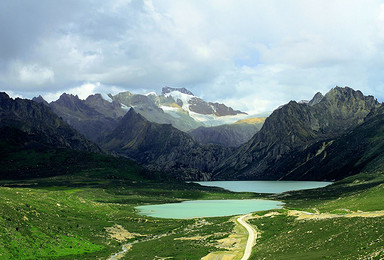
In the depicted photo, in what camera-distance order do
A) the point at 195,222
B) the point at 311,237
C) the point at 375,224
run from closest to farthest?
the point at 375,224
the point at 311,237
the point at 195,222

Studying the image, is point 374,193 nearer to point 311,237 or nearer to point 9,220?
point 311,237

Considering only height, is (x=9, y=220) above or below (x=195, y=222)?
above

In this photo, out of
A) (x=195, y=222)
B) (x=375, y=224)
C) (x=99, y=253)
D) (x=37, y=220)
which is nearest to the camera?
(x=375, y=224)

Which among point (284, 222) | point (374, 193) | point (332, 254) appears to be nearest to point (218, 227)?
point (284, 222)

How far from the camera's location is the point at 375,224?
61.8 m

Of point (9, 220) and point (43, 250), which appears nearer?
point (43, 250)

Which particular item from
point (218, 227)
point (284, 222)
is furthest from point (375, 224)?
point (218, 227)

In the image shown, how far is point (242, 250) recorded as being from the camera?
7306 centimetres

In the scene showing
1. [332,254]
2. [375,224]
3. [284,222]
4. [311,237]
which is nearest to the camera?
[332,254]

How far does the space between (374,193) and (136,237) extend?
85807 mm

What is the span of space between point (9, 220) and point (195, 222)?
5988 cm

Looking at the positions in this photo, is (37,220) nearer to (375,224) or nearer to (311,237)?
(311,237)

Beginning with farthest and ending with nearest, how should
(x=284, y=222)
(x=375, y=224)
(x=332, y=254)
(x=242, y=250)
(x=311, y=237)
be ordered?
(x=284, y=222) → (x=242, y=250) → (x=311, y=237) → (x=375, y=224) → (x=332, y=254)

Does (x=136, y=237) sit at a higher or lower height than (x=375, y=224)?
lower
